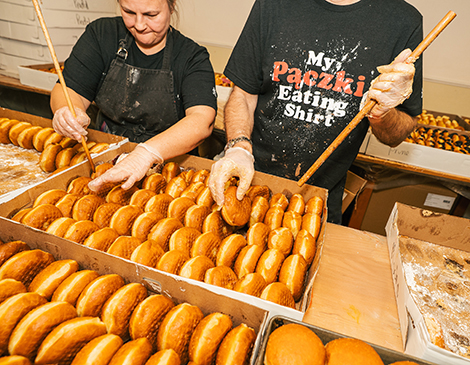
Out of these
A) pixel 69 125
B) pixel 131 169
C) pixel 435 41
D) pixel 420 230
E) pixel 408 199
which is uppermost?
pixel 435 41

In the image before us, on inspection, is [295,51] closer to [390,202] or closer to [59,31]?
[390,202]

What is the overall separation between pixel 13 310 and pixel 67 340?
0.25m

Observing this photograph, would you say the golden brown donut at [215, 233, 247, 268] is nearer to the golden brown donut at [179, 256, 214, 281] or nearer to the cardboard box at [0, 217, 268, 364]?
the golden brown donut at [179, 256, 214, 281]

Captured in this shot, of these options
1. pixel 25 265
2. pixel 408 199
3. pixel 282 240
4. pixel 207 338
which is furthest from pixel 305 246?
pixel 408 199

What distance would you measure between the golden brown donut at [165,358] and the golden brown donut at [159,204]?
2.89 feet

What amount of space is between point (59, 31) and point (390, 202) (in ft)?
19.6

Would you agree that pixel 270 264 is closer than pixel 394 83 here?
Yes

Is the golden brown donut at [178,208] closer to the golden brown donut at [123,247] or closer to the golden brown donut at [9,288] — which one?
the golden brown donut at [123,247]

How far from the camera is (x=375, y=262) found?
5.64 ft

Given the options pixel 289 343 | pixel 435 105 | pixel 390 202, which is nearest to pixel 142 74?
pixel 289 343

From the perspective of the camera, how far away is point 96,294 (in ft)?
3.78

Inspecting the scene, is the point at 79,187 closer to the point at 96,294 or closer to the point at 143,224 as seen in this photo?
the point at 143,224

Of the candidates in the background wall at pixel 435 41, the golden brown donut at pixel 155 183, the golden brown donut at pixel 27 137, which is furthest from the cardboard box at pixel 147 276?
the background wall at pixel 435 41

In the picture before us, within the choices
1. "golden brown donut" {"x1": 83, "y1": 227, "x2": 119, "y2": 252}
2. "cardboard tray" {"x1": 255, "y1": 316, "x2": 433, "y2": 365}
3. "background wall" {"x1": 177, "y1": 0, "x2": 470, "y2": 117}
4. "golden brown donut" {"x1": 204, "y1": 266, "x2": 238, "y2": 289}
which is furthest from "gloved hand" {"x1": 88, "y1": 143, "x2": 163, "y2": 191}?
"background wall" {"x1": 177, "y1": 0, "x2": 470, "y2": 117}
